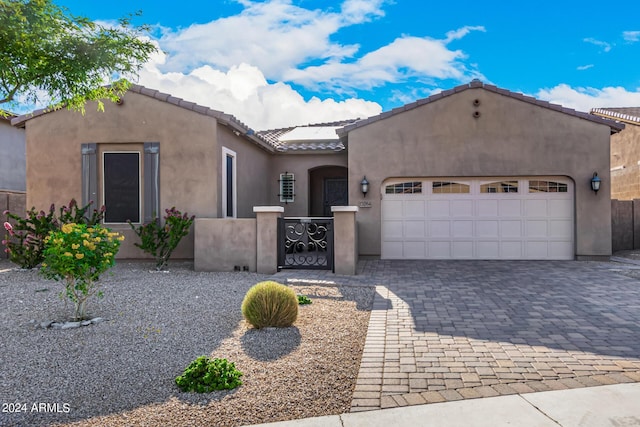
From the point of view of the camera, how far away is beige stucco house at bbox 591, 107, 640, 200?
1767 centimetres

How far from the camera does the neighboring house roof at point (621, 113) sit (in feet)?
58.5

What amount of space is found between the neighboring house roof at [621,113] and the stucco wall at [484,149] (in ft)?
26.3

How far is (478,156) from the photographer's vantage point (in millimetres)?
12055

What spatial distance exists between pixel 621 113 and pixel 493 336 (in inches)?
763

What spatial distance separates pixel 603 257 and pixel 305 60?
1140 centimetres

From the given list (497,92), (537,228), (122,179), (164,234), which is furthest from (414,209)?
(122,179)

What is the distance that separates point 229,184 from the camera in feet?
38.1

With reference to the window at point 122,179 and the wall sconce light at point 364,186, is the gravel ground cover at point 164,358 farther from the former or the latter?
the wall sconce light at point 364,186

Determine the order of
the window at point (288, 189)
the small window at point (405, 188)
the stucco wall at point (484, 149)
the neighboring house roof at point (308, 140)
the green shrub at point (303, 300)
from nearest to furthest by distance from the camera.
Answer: the green shrub at point (303, 300) → the stucco wall at point (484, 149) → the small window at point (405, 188) → the neighboring house roof at point (308, 140) → the window at point (288, 189)

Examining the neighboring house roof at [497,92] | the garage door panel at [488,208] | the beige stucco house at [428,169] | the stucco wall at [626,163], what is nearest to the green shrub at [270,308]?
the beige stucco house at [428,169]

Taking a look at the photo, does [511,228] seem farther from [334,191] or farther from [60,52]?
[60,52]

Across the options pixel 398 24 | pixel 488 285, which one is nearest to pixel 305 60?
pixel 398 24

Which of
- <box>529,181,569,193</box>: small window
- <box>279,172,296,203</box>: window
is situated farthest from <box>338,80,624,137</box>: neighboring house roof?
<box>279,172,296,203</box>: window

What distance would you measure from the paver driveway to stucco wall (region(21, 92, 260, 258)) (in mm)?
4503
